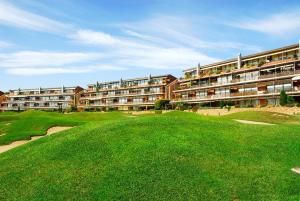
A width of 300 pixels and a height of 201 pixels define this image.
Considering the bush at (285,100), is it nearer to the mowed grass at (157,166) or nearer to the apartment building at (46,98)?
the mowed grass at (157,166)

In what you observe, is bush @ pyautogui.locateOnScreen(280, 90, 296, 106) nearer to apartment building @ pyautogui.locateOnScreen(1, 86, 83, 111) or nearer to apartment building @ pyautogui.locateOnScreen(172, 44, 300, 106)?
apartment building @ pyautogui.locateOnScreen(172, 44, 300, 106)

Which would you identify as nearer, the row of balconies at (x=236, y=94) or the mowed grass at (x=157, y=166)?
the mowed grass at (x=157, y=166)

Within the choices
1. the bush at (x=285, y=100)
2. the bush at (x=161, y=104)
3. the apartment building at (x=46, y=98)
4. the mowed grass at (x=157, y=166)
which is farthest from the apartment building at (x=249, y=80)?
the apartment building at (x=46, y=98)

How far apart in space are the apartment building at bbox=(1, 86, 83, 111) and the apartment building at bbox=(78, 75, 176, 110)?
407 inches

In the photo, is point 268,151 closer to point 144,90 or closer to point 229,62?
point 229,62

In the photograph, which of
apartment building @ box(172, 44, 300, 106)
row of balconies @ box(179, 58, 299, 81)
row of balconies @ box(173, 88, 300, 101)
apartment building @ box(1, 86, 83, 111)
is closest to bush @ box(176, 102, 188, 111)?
row of balconies @ box(173, 88, 300, 101)

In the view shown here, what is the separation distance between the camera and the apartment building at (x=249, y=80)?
270 ft

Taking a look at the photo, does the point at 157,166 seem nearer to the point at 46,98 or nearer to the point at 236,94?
the point at 236,94

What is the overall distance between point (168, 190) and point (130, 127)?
990 centimetres

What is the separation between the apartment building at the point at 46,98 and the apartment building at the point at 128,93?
33.9ft

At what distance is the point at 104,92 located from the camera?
160500 millimetres

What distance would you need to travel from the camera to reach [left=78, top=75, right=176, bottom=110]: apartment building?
138 metres

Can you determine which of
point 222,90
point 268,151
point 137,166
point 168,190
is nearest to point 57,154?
point 137,166

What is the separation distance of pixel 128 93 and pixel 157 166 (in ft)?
425
